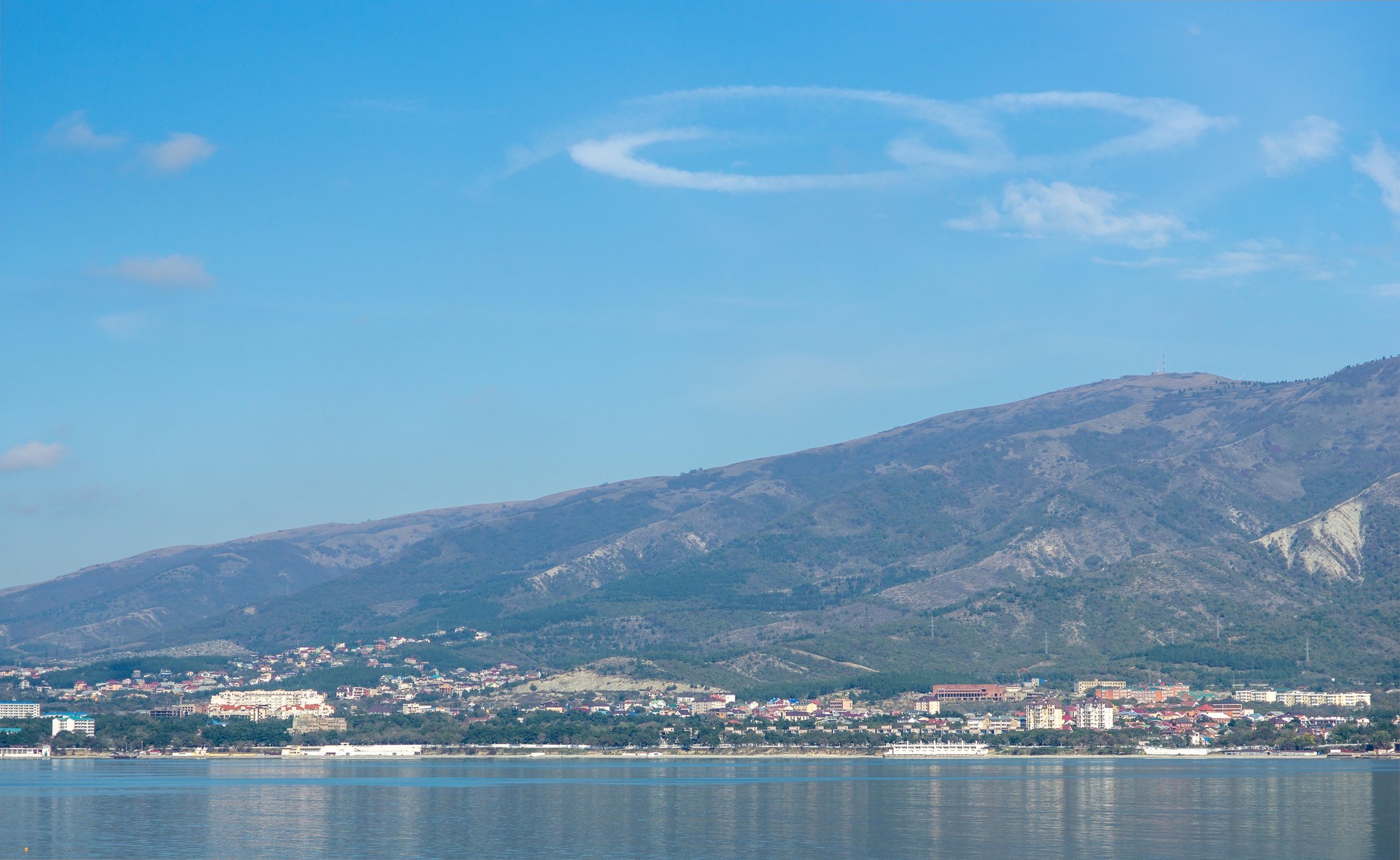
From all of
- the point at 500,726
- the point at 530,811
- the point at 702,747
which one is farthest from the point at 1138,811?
the point at 500,726

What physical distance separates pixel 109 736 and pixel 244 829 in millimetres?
118490

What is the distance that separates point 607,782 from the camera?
121 meters

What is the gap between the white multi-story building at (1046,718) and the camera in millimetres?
189625

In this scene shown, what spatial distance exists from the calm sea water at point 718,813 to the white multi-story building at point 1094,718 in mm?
44309

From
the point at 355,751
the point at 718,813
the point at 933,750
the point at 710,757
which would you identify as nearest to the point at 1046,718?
the point at 933,750

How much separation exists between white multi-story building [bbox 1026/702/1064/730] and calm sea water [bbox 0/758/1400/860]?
46.8m

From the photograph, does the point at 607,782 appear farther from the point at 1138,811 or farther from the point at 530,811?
the point at 1138,811

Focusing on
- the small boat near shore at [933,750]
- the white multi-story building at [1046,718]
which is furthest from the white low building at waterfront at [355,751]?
the white multi-story building at [1046,718]

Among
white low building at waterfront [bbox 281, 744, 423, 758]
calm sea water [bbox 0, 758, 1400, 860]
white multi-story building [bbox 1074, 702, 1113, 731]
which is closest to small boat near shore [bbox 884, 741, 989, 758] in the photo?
white multi-story building [bbox 1074, 702, 1113, 731]

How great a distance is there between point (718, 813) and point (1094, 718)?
346ft

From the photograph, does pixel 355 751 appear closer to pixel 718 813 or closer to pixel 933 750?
pixel 933 750

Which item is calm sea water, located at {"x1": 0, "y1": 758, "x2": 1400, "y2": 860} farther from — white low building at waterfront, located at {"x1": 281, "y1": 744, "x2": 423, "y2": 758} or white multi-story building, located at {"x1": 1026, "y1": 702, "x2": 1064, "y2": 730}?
white multi-story building, located at {"x1": 1026, "y1": 702, "x2": 1064, "y2": 730}

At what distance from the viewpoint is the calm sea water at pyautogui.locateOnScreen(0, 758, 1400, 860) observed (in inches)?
2985

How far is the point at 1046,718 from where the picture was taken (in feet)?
630
